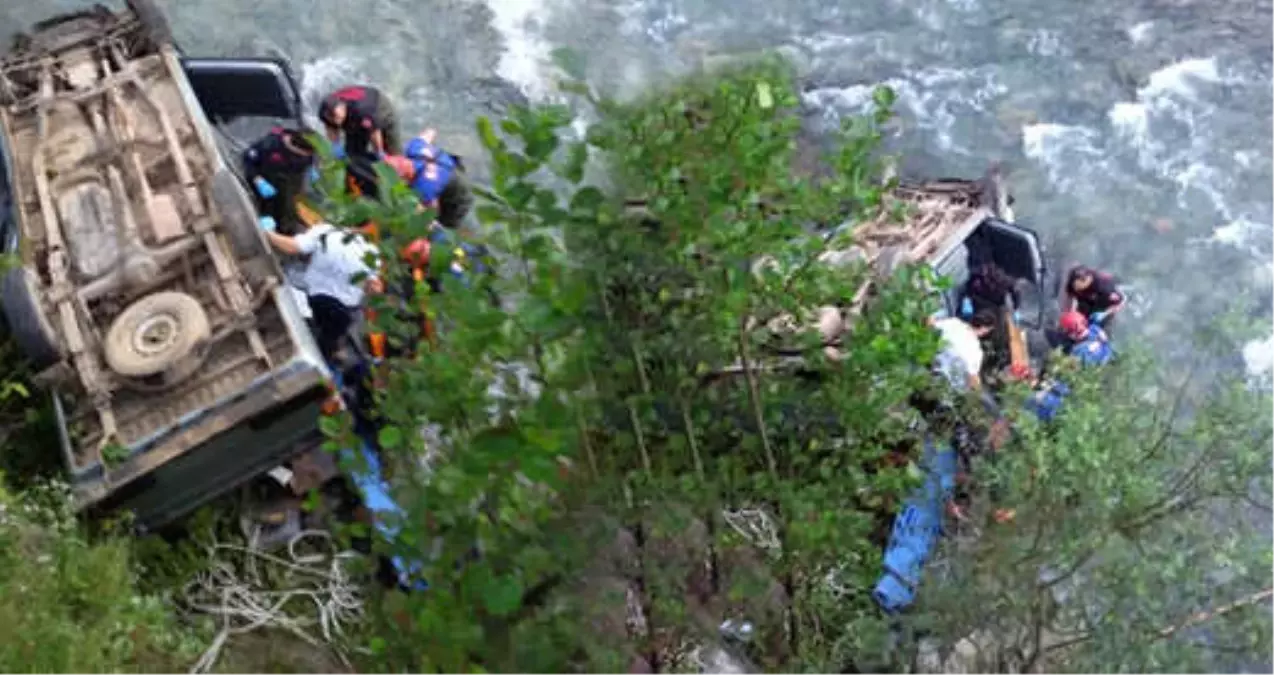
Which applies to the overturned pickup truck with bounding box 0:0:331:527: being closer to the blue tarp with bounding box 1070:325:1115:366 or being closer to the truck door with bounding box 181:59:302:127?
the truck door with bounding box 181:59:302:127

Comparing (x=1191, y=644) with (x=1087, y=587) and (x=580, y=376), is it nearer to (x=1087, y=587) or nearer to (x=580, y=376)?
(x=1087, y=587)

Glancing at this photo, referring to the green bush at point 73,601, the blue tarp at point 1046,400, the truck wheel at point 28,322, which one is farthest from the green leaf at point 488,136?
the blue tarp at point 1046,400

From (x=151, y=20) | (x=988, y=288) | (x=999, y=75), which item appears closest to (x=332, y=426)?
(x=151, y=20)

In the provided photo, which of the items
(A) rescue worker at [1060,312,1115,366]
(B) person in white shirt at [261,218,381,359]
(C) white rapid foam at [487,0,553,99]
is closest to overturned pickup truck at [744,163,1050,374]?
(A) rescue worker at [1060,312,1115,366]

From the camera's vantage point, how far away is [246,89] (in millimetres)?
9242

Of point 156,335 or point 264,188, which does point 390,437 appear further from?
point 264,188

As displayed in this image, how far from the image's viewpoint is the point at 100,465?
588 cm

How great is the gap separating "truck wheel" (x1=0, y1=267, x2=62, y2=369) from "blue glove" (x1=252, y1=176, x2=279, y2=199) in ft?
5.88

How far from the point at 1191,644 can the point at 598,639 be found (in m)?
2.24

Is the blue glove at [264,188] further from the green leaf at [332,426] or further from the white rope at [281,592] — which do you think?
the green leaf at [332,426]

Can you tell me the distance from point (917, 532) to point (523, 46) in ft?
22.7

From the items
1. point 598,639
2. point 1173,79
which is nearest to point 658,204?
point 598,639

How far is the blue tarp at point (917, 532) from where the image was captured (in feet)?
18.6

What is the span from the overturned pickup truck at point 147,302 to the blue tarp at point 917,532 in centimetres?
265
